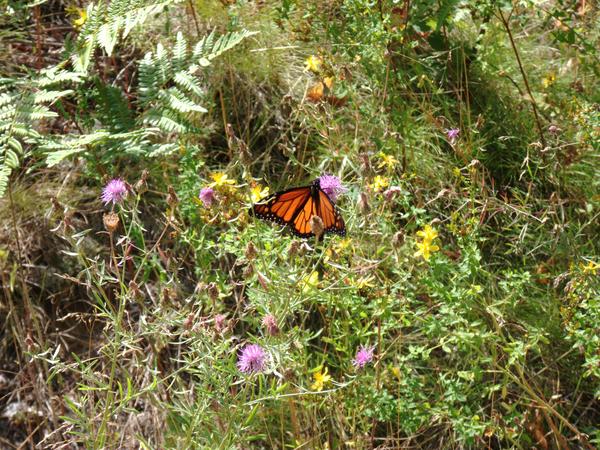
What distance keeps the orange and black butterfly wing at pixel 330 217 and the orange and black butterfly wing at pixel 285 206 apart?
62 mm

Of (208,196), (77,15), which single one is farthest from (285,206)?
(77,15)

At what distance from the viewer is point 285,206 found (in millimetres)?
2332

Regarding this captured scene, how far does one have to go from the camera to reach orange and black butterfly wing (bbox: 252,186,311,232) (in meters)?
2.32

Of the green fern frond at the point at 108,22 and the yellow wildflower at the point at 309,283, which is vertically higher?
the green fern frond at the point at 108,22

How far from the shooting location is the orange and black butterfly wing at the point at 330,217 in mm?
2229

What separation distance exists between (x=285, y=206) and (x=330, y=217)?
0.49ft

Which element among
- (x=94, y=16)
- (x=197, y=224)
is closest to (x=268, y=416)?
(x=197, y=224)

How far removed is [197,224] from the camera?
2771mm

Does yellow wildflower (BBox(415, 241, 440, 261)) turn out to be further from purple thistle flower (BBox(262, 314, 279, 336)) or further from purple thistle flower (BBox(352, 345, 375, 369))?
purple thistle flower (BBox(262, 314, 279, 336))

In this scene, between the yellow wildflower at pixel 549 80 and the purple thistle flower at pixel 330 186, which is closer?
the purple thistle flower at pixel 330 186

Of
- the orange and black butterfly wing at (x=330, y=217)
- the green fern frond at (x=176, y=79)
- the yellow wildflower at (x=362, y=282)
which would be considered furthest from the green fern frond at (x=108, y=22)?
the yellow wildflower at (x=362, y=282)

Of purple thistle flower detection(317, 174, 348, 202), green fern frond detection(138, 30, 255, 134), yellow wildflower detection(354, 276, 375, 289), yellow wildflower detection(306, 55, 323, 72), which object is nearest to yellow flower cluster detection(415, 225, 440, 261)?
yellow wildflower detection(354, 276, 375, 289)

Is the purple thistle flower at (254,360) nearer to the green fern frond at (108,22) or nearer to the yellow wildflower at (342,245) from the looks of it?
the yellow wildflower at (342,245)

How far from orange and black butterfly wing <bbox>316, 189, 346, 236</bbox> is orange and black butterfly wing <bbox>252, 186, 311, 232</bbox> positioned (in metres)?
0.06
